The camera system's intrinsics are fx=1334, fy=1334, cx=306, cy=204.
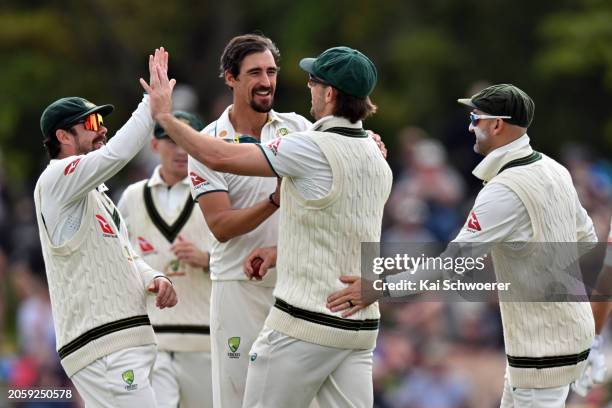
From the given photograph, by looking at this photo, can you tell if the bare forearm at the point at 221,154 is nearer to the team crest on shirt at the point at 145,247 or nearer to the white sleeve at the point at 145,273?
the white sleeve at the point at 145,273

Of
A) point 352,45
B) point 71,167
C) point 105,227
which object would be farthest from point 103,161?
point 352,45

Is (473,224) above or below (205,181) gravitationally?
below

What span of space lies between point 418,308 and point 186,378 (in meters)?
4.72

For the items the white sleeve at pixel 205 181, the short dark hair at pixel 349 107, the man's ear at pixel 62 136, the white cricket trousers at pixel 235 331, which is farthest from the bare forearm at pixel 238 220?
the man's ear at pixel 62 136

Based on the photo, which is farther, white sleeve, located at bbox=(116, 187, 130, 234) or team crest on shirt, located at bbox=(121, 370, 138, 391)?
white sleeve, located at bbox=(116, 187, 130, 234)

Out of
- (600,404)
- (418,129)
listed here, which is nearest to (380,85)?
(418,129)

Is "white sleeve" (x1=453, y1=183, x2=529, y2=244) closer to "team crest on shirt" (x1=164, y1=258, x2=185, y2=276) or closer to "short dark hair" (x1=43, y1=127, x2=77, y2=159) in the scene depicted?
"short dark hair" (x1=43, y1=127, x2=77, y2=159)

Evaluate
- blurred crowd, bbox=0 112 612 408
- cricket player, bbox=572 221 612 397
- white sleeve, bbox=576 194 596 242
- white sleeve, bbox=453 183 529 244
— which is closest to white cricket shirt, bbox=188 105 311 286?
white sleeve, bbox=453 183 529 244

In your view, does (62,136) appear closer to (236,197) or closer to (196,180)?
(196,180)

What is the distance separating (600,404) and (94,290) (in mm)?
6018

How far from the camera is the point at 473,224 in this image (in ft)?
24.0

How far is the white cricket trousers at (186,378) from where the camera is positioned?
366 inches

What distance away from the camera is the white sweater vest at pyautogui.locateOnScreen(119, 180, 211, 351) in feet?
30.5

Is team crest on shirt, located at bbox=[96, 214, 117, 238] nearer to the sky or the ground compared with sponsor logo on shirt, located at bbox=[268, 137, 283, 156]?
nearer to the ground
